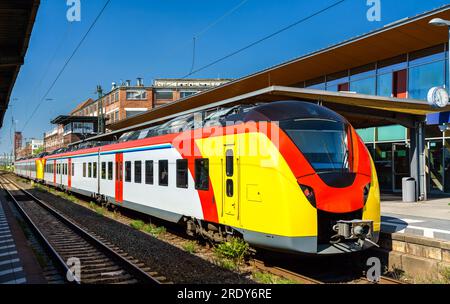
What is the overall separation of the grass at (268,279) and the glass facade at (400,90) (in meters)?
14.4

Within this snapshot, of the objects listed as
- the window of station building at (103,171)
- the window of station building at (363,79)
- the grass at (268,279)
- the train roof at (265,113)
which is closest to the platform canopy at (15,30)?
the train roof at (265,113)

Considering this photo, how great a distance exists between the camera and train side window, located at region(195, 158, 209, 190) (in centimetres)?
990

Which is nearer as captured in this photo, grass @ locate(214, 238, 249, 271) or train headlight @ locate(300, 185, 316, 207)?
train headlight @ locate(300, 185, 316, 207)

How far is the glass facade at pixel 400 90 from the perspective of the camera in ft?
64.5

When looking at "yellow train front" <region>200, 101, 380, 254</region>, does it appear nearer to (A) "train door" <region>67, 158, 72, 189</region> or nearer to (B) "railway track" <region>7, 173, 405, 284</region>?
(B) "railway track" <region>7, 173, 405, 284</region>

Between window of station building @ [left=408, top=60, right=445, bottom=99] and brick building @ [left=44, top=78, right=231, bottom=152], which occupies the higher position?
brick building @ [left=44, top=78, right=231, bottom=152]

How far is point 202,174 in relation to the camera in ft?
33.2

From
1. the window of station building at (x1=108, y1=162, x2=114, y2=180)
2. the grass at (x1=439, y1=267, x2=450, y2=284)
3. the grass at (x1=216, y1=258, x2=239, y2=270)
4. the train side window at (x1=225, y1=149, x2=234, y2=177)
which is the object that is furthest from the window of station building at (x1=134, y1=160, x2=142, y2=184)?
the grass at (x1=439, y1=267, x2=450, y2=284)

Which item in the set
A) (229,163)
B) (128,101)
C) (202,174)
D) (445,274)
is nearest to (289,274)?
(229,163)

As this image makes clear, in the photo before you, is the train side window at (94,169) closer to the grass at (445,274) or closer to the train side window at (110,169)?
the train side window at (110,169)

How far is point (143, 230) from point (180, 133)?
13.0 ft

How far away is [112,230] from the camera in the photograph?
13.9 m

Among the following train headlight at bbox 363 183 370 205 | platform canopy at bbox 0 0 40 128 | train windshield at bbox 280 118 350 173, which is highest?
platform canopy at bbox 0 0 40 128
